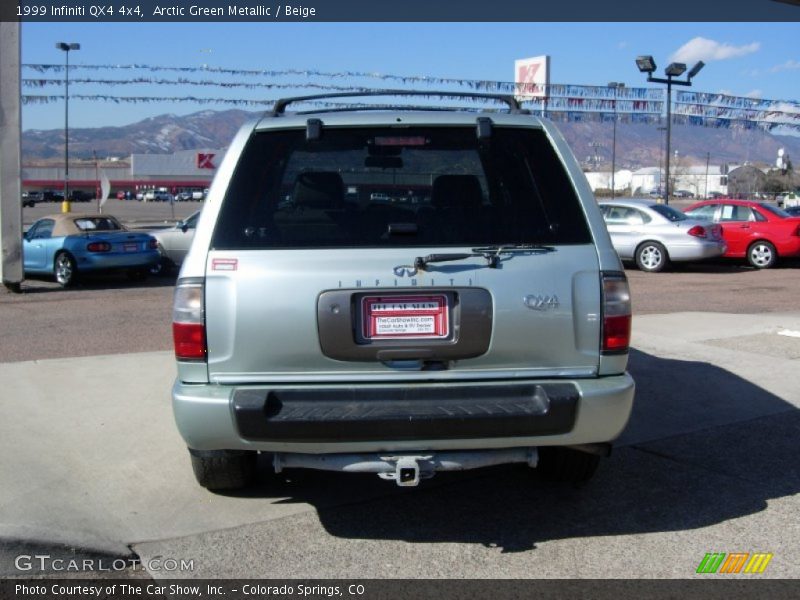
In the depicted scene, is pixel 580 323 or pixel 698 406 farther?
pixel 698 406

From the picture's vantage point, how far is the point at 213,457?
4.37 metres

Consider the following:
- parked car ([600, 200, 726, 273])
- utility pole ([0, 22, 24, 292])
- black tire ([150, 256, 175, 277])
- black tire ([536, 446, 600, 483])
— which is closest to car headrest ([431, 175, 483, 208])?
black tire ([536, 446, 600, 483])

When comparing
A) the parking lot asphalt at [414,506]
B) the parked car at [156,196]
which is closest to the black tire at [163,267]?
the parking lot asphalt at [414,506]

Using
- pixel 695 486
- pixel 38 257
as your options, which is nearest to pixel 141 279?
pixel 38 257

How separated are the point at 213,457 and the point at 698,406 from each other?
3.96m

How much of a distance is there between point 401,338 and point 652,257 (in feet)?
49.9

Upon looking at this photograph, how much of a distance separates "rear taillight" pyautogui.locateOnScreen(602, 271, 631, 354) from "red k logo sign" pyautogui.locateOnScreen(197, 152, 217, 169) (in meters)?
18.5

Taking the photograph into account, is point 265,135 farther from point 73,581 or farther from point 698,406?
point 698,406

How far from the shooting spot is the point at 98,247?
50.5ft

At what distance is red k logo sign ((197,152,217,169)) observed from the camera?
21.5 meters

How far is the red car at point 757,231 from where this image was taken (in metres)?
18.7

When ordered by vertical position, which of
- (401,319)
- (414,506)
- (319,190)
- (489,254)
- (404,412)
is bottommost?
(414,506)

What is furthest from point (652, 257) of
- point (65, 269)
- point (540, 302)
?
point (540, 302)

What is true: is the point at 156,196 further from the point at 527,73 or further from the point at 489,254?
the point at 489,254
